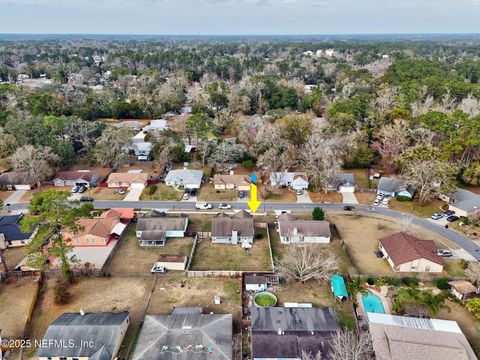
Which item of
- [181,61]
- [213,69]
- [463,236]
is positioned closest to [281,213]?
[463,236]

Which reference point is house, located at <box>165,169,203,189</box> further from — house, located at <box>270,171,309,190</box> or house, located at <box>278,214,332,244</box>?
house, located at <box>278,214,332,244</box>

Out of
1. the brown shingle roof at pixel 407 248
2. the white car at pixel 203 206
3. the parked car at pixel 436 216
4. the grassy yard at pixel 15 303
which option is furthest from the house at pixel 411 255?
the grassy yard at pixel 15 303

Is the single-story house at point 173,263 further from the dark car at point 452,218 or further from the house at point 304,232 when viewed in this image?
the dark car at point 452,218

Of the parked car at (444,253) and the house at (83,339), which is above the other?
the house at (83,339)

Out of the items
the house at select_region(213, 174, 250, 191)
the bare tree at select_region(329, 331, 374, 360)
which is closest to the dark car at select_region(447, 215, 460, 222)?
the bare tree at select_region(329, 331, 374, 360)

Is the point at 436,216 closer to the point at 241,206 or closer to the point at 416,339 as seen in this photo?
the point at 416,339

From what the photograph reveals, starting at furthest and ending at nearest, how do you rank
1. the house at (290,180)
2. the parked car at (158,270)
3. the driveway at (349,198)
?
the house at (290,180) < the driveway at (349,198) < the parked car at (158,270)
